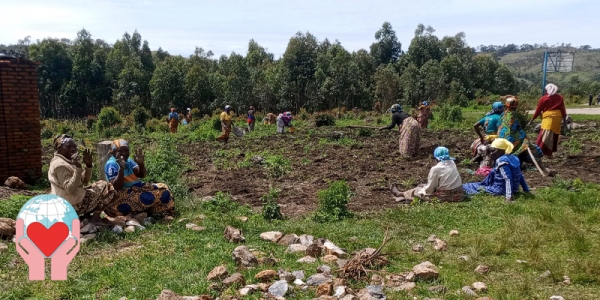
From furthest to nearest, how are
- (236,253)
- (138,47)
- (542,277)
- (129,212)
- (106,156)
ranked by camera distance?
(138,47) → (106,156) → (129,212) → (236,253) → (542,277)

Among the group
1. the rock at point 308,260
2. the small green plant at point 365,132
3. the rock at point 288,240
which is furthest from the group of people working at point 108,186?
the small green plant at point 365,132

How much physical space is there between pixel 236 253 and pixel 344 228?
5.78 ft

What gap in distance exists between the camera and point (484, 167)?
905cm

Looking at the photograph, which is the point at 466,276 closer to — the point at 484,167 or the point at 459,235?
the point at 459,235

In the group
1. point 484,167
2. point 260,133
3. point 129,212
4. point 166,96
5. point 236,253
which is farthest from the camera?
point 166,96

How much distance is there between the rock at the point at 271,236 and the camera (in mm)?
5316

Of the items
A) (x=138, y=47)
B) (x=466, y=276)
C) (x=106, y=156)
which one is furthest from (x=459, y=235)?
(x=138, y=47)

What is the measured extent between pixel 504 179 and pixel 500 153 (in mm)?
1205

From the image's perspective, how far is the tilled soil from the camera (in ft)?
26.0

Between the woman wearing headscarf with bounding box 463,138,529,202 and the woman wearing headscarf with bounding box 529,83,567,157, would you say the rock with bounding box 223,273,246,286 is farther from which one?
the woman wearing headscarf with bounding box 529,83,567,157

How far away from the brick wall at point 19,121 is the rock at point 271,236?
17.6ft

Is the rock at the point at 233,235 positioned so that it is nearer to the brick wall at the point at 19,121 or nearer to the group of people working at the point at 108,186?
the group of people working at the point at 108,186

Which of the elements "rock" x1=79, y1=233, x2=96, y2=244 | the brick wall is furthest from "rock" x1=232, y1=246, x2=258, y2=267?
the brick wall

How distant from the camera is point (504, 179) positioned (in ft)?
23.2
